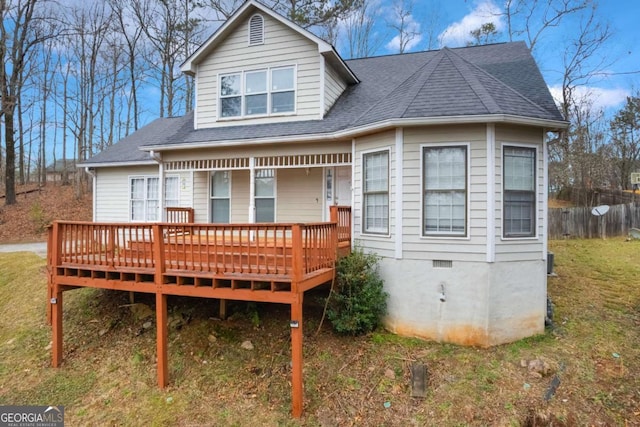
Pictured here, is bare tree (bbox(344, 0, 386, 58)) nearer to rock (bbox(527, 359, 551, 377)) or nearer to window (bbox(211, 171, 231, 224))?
window (bbox(211, 171, 231, 224))

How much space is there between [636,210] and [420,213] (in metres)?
13.0

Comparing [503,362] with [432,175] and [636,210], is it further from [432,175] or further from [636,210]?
[636,210]

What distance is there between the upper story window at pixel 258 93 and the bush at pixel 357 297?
439 centimetres

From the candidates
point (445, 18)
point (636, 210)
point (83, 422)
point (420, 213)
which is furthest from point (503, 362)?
point (445, 18)

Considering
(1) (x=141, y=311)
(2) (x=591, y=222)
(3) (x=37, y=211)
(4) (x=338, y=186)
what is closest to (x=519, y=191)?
(4) (x=338, y=186)

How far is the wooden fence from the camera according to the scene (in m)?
14.4

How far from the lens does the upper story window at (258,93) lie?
925cm

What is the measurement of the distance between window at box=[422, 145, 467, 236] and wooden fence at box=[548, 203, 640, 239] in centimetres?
1104

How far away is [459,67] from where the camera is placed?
24.2 ft

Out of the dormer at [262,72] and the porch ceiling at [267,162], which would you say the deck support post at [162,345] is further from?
the dormer at [262,72]

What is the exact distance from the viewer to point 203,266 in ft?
19.2

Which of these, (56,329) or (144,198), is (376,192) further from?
(144,198)

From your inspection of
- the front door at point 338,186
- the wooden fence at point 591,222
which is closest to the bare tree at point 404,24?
the wooden fence at point 591,222

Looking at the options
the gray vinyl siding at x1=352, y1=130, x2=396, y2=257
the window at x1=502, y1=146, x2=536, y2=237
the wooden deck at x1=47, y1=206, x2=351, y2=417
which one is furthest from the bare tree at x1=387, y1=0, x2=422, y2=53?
the wooden deck at x1=47, y1=206, x2=351, y2=417
